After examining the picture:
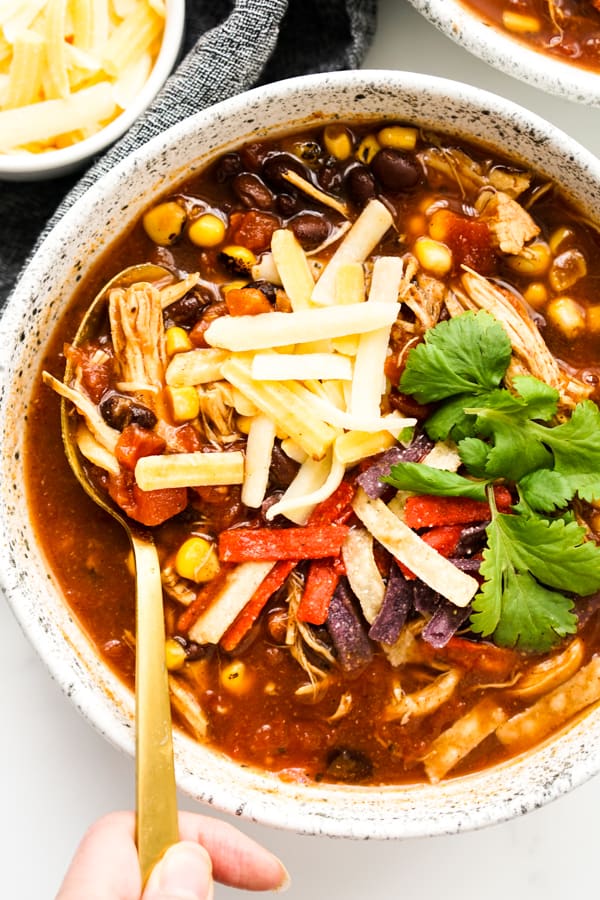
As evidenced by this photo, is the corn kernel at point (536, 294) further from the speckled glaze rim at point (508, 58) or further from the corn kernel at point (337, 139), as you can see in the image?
the corn kernel at point (337, 139)

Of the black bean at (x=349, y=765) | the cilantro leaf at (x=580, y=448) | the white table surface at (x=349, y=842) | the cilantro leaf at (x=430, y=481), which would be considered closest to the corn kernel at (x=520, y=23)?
the white table surface at (x=349, y=842)

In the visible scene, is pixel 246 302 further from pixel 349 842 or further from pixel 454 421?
pixel 349 842

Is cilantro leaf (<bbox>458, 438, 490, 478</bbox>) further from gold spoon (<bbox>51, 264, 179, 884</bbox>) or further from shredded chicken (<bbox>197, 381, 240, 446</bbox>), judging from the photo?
gold spoon (<bbox>51, 264, 179, 884</bbox>)

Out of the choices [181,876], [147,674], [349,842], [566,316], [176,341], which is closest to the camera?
[181,876]

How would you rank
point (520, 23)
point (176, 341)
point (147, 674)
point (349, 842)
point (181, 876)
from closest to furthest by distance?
point (181, 876)
point (147, 674)
point (176, 341)
point (520, 23)
point (349, 842)

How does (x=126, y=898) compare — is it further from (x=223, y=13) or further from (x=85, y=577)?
(x=223, y=13)

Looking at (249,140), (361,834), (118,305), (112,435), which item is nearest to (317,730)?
(361,834)

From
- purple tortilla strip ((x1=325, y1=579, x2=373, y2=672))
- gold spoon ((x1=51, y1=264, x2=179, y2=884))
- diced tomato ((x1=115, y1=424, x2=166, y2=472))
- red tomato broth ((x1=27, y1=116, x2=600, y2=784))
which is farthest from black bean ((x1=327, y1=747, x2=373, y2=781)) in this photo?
diced tomato ((x1=115, y1=424, x2=166, y2=472))

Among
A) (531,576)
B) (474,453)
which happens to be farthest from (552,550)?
(474,453)
